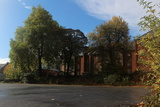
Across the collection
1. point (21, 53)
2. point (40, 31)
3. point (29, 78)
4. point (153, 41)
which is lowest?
point (29, 78)

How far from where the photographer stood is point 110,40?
1277 inches

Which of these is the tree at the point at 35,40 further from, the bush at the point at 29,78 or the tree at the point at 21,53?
the bush at the point at 29,78

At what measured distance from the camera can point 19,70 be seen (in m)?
36.8

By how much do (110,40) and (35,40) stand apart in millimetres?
15544

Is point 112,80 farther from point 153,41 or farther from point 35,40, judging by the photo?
point 153,41

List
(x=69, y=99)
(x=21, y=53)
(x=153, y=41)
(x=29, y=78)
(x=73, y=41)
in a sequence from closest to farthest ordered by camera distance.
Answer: (x=153, y=41), (x=69, y=99), (x=29, y=78), (x=21, y=53), (x=73, y=41)

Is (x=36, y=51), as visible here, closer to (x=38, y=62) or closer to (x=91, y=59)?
(x=38, y=62)

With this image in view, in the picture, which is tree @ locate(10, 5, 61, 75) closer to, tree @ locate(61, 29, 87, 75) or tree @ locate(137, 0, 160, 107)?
tree @ locate(61, 29, 87, 75)

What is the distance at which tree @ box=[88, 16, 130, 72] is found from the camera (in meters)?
31.8

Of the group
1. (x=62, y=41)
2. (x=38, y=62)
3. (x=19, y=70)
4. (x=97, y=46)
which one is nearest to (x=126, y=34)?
(x=97, y=46)

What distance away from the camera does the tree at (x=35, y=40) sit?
34375 mm

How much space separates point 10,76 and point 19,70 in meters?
5.04

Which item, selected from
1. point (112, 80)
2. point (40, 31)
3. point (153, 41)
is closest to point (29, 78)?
point (40, 31)

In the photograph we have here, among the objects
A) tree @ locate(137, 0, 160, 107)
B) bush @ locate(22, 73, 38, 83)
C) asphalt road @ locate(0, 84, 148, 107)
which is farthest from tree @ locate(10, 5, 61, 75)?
tree @ locate(137, 0, 160, 107)
